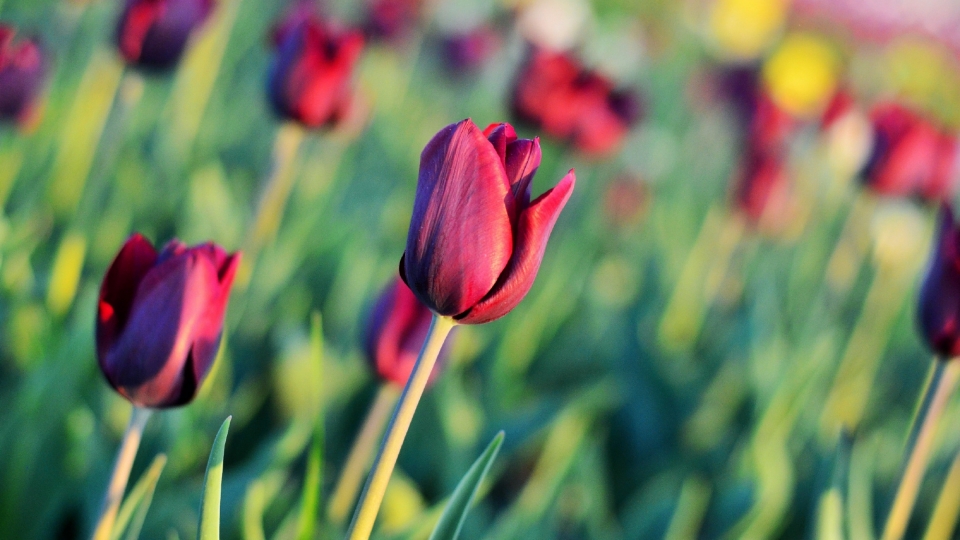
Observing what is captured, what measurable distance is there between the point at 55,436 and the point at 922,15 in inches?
405

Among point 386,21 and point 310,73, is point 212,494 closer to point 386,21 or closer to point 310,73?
point 310,73

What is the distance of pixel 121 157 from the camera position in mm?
1707

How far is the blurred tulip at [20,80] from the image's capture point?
0.98 meters

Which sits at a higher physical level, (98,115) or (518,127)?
(518,127)

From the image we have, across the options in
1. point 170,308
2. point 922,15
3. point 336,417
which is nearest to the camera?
point 170,308

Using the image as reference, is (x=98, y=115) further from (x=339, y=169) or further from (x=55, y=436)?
(x=55, y=436)

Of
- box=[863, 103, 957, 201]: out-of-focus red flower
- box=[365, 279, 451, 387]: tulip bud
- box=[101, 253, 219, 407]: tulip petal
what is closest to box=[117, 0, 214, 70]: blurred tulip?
box=[365, 279, 451, 387]: tulip bud

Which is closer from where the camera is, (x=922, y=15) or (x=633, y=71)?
(x=633, y=71)

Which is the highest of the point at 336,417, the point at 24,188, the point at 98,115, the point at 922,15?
the point at 922,15

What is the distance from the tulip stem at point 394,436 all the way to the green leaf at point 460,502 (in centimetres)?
8

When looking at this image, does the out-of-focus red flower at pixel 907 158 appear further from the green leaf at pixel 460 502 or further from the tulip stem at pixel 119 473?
the tulip stem at pixel 119 473

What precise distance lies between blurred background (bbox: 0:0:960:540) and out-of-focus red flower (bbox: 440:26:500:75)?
0.02 metres

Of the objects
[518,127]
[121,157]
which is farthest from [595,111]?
[121,157]

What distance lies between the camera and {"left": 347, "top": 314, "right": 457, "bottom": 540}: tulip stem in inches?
19.4
